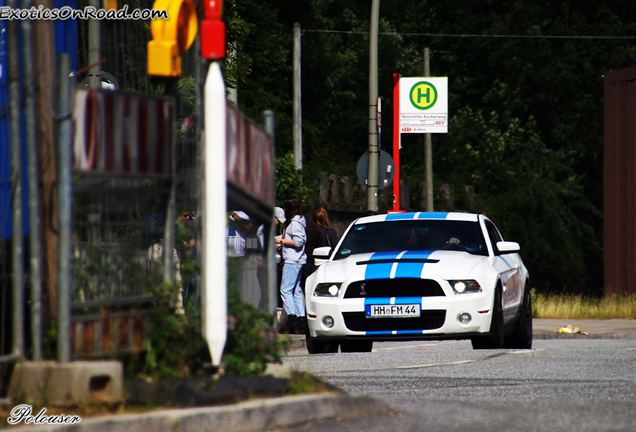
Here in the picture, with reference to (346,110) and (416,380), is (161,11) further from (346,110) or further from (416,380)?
(346,110)

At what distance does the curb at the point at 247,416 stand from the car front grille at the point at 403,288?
3.91m

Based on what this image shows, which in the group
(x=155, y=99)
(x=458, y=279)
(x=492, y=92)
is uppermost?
(x=492, y=92)

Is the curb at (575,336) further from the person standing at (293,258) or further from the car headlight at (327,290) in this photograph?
the car headlight at (327,290)

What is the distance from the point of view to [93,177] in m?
6.18

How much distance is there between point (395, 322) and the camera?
10.6m

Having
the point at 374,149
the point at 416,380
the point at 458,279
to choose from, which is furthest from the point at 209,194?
the point at 374,149

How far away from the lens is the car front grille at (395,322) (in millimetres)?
10594

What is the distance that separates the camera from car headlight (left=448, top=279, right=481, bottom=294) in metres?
10.6

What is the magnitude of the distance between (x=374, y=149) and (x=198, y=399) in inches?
609

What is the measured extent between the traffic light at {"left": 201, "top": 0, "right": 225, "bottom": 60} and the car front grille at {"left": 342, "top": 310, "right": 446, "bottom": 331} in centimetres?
457

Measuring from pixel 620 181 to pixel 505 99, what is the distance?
21605 mm

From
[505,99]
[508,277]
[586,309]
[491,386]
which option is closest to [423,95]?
[586,309]

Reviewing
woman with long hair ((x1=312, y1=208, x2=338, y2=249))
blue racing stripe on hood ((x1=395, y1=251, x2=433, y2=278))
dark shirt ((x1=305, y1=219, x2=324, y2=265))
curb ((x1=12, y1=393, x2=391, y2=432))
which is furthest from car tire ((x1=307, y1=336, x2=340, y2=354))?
curb ((x1=12, y1=393, x2=391, y2=432))

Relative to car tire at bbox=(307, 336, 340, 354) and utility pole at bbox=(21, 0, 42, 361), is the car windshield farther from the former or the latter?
utility pole at bbox=(21, 0, 42, 361)
